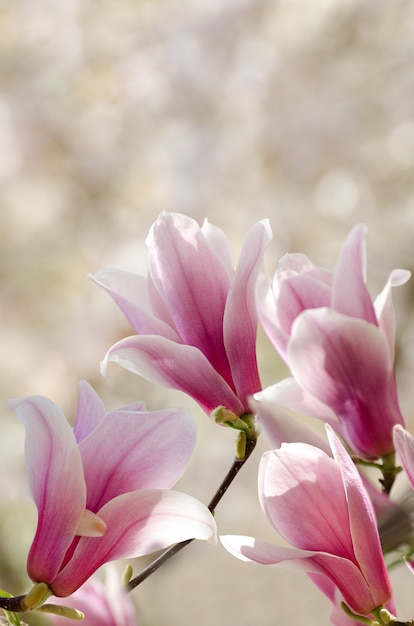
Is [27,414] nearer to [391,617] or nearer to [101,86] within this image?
[391,617]

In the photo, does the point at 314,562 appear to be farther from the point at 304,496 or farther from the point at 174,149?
the point at 174,149

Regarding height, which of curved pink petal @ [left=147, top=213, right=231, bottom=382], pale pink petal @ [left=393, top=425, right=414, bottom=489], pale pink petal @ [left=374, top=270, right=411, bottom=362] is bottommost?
pale pink petal @ [left=393, top=425, right=414, bottom=489]

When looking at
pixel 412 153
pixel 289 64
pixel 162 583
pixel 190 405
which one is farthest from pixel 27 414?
pixel 289 64

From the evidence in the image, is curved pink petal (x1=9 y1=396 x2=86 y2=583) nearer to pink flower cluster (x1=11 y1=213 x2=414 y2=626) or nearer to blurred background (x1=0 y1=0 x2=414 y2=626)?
pink flower cluster (x1=11 y1=213 x2=414 y2=626)

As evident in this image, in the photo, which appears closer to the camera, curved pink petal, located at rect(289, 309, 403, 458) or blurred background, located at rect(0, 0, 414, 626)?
curved pink petal, located at rect(289, 309, 403, 458)

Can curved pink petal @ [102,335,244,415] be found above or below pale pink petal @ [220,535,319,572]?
above

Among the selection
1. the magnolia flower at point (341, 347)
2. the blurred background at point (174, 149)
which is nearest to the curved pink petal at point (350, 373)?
the magnolia flower at point (341, 347)

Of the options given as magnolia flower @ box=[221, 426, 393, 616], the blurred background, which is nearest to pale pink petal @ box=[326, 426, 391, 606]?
magnolia flower @ box=[221, 426, 393, 616]
